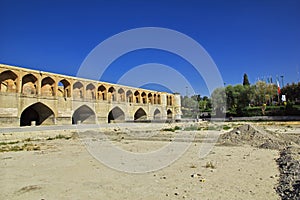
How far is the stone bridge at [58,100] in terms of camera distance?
965 inches

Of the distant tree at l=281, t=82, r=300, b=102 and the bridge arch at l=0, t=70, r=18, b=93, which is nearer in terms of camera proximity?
the bridge arch at l=0, t=70, r=18, b=93

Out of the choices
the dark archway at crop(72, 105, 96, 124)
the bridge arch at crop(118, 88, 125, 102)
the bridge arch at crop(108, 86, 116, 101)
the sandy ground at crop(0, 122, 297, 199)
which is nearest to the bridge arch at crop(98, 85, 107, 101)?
the bridge arch at crop(108, 86, 116, 101)

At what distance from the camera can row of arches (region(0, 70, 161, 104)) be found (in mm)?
27812

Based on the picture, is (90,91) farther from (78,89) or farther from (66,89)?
(66,89)

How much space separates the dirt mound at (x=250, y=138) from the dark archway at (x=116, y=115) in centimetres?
2905

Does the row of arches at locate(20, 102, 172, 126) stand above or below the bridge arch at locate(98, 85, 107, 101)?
below

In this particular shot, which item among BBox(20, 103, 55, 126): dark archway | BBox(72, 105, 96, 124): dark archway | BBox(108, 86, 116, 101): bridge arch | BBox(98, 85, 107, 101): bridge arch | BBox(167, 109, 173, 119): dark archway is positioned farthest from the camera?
BBox(167, 109, 173, 119): dark archway

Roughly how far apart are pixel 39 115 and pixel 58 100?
11.6 feet

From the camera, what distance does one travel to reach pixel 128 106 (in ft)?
138

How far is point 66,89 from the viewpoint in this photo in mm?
32844

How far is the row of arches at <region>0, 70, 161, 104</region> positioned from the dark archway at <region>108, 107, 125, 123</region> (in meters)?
2.19

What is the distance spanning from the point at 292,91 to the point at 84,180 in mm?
53544

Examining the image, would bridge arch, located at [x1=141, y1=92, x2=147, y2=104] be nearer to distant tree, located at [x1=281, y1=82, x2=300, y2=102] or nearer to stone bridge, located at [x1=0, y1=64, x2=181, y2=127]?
stone bridge, located at [x1=0, y1=64, x2=181, y2=127]

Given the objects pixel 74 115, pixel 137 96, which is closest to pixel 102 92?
pixel 74 115
